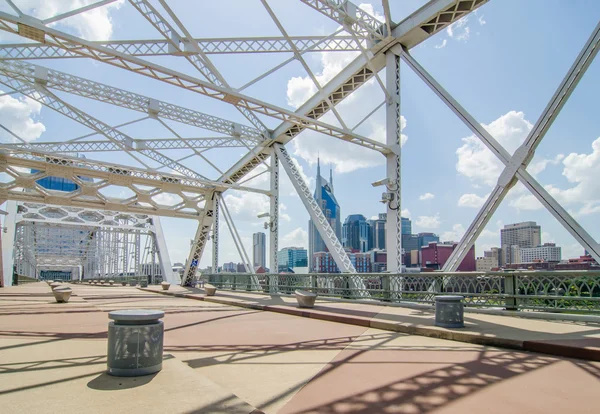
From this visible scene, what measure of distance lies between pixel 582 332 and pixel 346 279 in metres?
8.59

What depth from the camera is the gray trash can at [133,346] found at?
420 cm

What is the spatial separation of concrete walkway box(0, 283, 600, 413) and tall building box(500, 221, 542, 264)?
3583 centimetres

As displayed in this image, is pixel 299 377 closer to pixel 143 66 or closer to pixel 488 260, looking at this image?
pixel 143 66

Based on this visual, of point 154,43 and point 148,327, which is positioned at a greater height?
point 154,43

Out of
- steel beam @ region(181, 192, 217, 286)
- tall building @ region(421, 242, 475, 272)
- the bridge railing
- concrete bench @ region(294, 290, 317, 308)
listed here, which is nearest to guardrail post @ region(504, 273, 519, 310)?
the bridge railing

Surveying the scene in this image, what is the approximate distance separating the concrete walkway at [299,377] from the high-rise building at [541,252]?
39.8 meters

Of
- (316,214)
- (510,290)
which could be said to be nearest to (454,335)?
(510,290)

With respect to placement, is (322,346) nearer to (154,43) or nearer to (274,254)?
(154,43)

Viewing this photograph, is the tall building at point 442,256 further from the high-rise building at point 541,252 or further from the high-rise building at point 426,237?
the high-rise building at point 426,237

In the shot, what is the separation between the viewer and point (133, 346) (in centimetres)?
422

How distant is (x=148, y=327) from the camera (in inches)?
171

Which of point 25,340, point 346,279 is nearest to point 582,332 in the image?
point 346,279

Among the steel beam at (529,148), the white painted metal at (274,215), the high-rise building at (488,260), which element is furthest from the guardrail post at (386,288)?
the high-rise building at (488,260)

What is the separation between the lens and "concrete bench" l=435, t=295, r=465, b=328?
7742 mm
